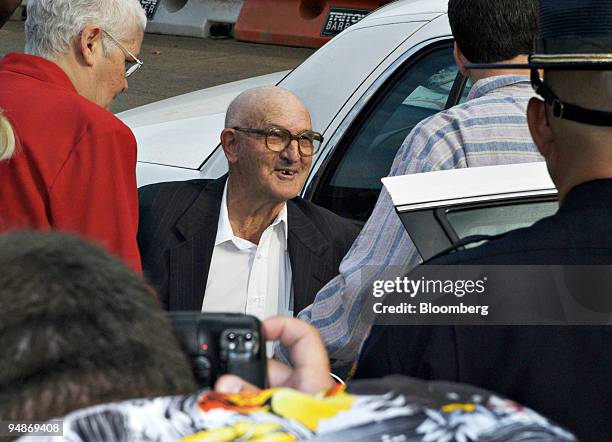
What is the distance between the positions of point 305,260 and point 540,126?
1.59 meters

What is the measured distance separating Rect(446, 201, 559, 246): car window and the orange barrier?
9587 millimetres

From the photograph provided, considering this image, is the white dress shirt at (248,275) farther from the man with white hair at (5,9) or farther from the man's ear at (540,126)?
the man's ear at (540,126)

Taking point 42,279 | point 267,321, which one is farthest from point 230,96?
point 42,279

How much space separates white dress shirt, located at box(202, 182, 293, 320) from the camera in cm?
334

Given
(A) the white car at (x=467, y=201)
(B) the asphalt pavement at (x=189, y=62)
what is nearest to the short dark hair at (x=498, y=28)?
(A) the white car at (x=467, y=201)

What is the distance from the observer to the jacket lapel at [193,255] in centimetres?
325

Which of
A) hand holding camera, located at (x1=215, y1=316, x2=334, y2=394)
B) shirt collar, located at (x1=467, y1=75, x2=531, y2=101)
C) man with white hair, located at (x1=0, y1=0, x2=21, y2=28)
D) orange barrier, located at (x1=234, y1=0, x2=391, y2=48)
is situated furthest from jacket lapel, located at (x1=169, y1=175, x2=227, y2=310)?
orange barrier, located at (x1=234, y1=0, x2=391, y2=48)

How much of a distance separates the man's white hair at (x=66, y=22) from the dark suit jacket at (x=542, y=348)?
1.46 meters

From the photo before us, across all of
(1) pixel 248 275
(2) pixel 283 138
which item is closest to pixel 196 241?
(1) pixel 248 275

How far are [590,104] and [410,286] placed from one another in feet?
1.44

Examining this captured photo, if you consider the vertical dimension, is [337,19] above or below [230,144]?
above

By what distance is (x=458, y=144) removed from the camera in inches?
100

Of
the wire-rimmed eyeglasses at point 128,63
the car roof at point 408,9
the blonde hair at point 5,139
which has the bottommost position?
the blonde hair at point 5,139

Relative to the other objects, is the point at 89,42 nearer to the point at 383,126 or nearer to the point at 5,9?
the point at 5,9
